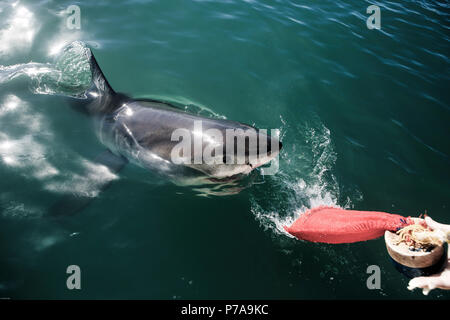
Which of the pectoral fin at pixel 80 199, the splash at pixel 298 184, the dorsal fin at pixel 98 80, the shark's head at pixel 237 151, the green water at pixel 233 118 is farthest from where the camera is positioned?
the dorsal fin at pixel 98 80

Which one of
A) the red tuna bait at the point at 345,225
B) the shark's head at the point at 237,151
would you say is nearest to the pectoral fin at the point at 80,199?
the shark's head at the point at 237,151

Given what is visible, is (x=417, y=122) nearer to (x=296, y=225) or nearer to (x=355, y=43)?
(x=355, y=43)

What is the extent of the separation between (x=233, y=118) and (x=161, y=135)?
1997mm

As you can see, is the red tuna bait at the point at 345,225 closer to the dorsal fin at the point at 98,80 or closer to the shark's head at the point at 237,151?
the shark's head at the point at 237,151

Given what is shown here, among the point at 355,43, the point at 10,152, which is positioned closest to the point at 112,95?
the point at 10,152

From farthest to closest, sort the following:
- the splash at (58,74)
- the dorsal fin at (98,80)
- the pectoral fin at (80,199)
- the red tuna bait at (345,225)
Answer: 1. the splash at (58,74)
2. the dorsal fin at (98,80)
3. the pectoral fin at (80,199)
4. the red tuna bait at (345,225)

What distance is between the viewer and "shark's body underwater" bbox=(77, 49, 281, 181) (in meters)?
3.38

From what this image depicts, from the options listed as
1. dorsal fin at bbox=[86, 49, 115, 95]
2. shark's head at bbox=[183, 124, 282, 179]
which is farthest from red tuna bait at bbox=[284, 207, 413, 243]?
dorsal fin at bbox=[86, 49, 115, 95]

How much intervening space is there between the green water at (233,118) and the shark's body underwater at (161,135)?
0.37 m

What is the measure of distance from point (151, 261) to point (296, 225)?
1.89 meters

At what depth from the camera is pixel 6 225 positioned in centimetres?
369

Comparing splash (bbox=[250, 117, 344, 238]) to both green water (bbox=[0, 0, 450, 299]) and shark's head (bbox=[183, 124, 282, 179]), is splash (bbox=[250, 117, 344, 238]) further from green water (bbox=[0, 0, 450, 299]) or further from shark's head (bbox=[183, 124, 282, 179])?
shark's head (bbox=[183, 124, 282, 179])

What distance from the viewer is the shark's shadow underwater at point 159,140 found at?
3.39 metres

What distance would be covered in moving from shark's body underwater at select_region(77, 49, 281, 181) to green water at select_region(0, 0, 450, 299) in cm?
37
